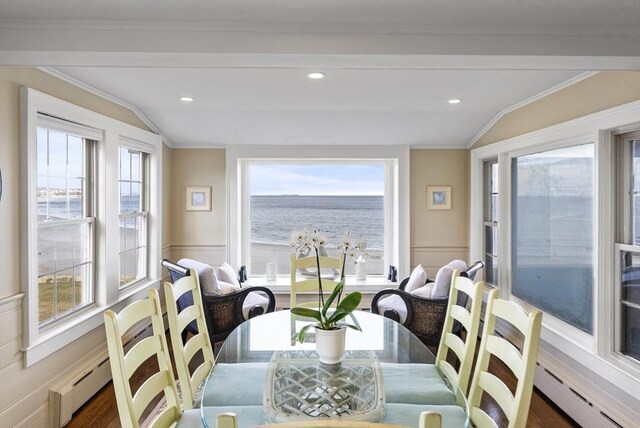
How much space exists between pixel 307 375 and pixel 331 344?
19 cm

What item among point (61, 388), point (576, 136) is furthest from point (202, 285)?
point (576, 136)

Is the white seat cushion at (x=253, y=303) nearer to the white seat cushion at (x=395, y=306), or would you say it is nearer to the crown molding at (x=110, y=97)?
the white seat cushion at (x=395, y=306)

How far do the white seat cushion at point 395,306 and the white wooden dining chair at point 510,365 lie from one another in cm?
183

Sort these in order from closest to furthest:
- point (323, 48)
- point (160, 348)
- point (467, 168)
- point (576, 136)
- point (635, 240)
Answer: point (160, 348)
point (323, 48)
point (635, 240)
point (576, 136)
point (467, 168)

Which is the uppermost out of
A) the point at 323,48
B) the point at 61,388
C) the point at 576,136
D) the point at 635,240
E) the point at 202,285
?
the point at 323,48

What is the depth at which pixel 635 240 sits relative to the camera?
2572 millimetres

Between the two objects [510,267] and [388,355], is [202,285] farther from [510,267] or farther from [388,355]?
[510,267]

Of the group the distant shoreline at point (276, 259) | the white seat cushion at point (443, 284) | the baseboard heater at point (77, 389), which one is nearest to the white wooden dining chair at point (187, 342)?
the baseboard heater at point (77, 389)

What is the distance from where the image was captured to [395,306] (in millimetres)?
3986

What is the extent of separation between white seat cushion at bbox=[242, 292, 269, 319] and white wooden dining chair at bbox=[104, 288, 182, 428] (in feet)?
6.58

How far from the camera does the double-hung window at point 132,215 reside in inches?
156

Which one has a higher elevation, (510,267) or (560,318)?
(510,267)

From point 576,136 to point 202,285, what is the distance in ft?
10.1

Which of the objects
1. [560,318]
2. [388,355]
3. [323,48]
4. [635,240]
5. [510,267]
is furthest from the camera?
[510,267]
